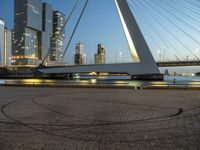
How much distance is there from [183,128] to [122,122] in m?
1.49

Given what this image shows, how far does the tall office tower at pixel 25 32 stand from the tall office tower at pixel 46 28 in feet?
22.6

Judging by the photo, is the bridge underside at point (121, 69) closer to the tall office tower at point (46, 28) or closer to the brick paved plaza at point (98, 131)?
the brick paved plaza at point (98, 131)

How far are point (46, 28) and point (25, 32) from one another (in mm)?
26637

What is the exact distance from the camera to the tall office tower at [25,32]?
14462 cm

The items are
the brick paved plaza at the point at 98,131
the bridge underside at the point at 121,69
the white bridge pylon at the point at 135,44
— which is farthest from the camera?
the bridge underside at the point at 121,69

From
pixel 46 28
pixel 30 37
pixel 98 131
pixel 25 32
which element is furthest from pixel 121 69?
pixel 46 28

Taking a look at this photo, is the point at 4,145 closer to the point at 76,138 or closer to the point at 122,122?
the point at 76,138

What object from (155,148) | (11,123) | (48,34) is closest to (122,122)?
(155,148)

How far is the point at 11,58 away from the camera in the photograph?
150 metres

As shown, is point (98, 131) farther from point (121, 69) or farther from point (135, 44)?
point (121, 69)

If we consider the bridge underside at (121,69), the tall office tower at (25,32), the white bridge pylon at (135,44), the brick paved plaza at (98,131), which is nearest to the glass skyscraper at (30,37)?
the tall office tower at (25,32)

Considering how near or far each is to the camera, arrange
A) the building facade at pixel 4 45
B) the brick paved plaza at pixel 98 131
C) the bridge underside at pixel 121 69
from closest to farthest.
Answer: the brick paved plaza at pixel 98 131 < the bridge underside at pixel 121 69 < the building facade at pixel 4 45

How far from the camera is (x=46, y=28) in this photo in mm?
170125

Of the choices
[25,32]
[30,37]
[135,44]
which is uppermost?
[25,32]
